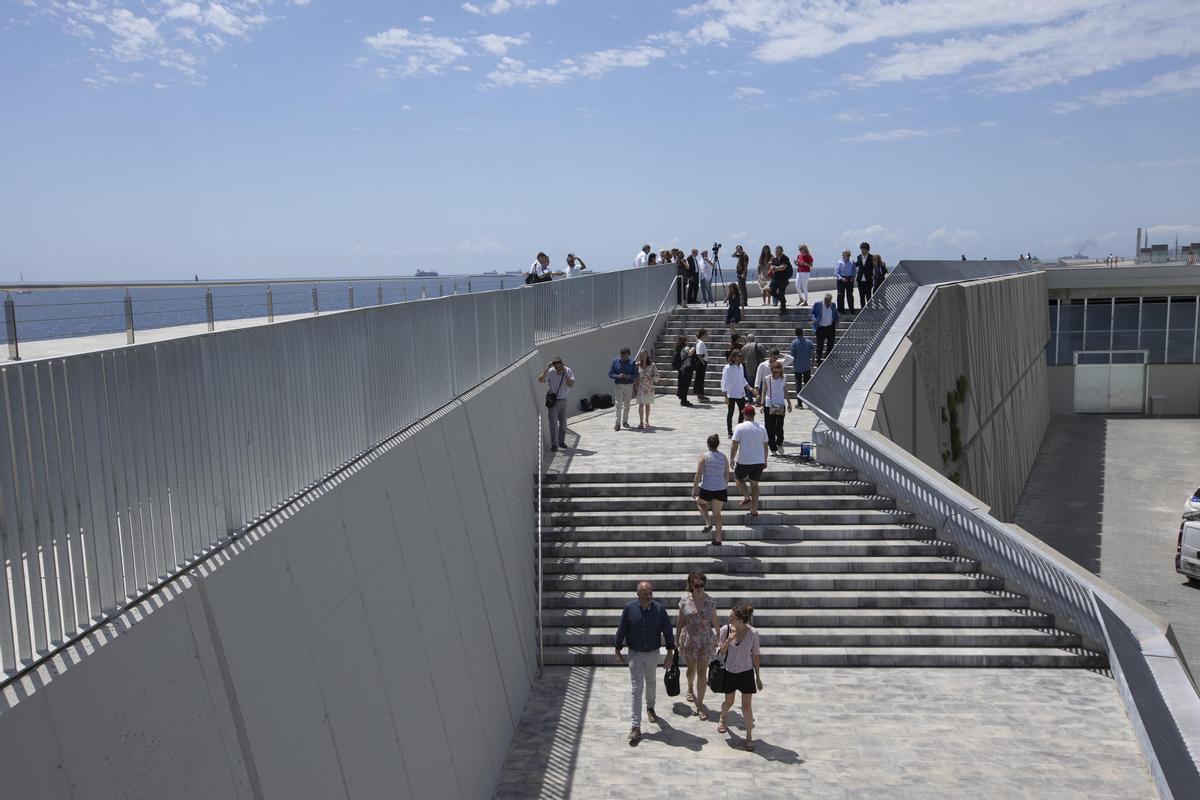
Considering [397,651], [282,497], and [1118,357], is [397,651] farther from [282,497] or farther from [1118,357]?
[1118,357]

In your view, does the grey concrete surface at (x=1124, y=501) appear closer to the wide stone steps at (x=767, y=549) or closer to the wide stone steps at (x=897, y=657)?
the wide stone steps at (x=767, y=549)

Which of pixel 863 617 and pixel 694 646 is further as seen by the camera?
pixel 863 617

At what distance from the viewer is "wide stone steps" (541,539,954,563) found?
14930 mm

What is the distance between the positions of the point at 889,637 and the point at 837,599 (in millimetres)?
908

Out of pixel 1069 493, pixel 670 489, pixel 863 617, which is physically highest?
pixel 670 489

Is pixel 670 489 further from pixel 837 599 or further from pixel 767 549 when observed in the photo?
pixel 837 599

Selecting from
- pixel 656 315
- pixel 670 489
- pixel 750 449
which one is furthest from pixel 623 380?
pixel 656 315

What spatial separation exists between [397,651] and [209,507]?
8.00 ft

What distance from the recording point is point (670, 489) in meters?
16.4

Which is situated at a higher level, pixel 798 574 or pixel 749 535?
pixel 749 535

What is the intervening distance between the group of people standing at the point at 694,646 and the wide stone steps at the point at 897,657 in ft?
6.50

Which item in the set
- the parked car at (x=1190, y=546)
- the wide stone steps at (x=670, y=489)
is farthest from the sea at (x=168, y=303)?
the parked car at (x=1190, y=546)

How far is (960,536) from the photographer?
14.8 m

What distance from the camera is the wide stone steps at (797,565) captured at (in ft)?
48.1
